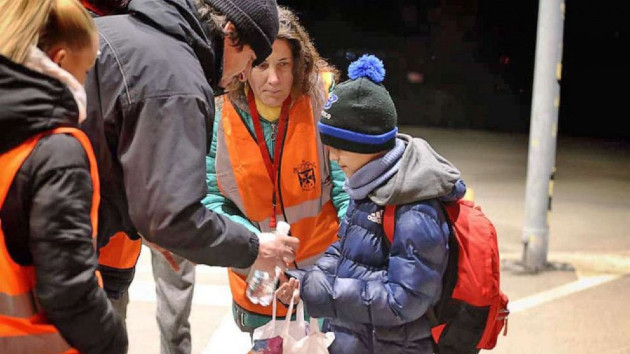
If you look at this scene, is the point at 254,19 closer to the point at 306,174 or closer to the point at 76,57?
the point at 76,57

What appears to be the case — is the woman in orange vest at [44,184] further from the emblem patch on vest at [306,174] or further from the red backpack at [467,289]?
the emblem patch on vest at [306,174]

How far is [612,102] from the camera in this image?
623 inches

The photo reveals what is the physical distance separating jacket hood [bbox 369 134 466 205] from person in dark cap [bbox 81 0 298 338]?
1.79 ft

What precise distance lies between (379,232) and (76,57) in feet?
3.94

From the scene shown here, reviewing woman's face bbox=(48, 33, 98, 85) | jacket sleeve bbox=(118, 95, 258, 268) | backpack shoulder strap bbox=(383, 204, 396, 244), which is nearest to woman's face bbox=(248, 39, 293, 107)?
backpack shoulder strap bbox=(383, 204, 396, 244)

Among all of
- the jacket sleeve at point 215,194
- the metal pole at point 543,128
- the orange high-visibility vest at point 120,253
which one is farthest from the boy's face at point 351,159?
the metal pole at point 543,128

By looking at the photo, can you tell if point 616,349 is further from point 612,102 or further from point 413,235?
point 612,102

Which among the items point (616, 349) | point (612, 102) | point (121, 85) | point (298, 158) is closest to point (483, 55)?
point (612, 102)

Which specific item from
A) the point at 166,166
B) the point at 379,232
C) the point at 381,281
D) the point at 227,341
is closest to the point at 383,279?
the point at 381,281

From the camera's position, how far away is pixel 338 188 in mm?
3082

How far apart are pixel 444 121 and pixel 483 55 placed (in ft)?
10.5

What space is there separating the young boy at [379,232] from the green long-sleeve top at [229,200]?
0.41 meters

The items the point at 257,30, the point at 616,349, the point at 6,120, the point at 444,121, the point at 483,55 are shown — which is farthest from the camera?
the point at 483,55

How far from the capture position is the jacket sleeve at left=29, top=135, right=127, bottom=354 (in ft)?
5.08
